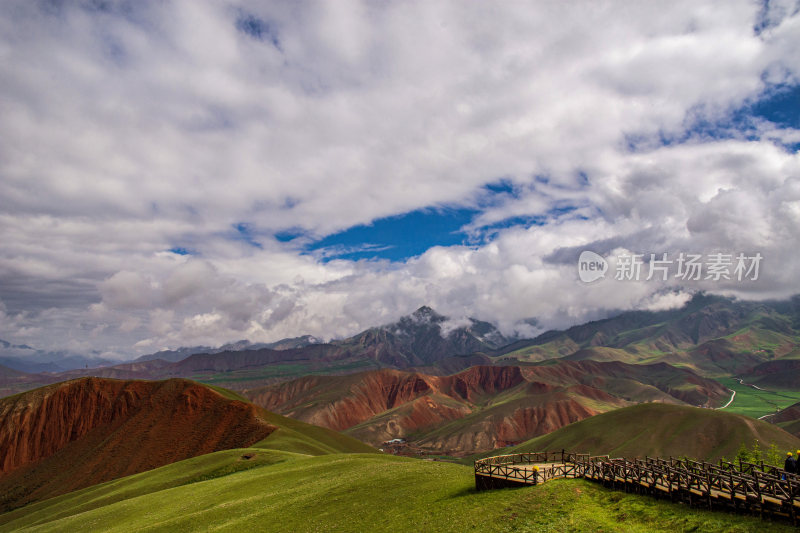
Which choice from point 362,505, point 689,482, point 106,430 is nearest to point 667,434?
point 689,482

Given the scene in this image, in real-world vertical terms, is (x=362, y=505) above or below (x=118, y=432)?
above

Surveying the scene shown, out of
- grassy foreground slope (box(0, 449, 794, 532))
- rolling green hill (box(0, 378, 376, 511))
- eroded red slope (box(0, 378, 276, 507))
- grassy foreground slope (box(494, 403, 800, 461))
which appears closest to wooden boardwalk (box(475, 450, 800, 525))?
grassy foreground slope (box(0, 449, 794, 532))

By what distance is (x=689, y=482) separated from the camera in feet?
85.1

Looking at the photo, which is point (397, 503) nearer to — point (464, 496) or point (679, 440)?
point (464, 496)

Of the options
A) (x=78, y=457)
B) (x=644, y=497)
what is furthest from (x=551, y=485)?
(x=78, y=457)

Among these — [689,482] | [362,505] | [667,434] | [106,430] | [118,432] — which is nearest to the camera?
[689,482]

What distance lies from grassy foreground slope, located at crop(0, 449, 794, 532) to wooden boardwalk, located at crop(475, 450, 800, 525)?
92cm

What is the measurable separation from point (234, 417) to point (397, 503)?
4374 inches

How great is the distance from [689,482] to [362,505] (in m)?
24.5

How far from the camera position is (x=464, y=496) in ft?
112

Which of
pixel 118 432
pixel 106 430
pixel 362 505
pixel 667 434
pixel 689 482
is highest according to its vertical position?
pixel 689 482

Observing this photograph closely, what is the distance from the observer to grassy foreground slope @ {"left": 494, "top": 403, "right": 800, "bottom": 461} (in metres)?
132

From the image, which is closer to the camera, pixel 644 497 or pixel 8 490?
pixel 644 497

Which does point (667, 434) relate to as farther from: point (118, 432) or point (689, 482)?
point (118, 432)
